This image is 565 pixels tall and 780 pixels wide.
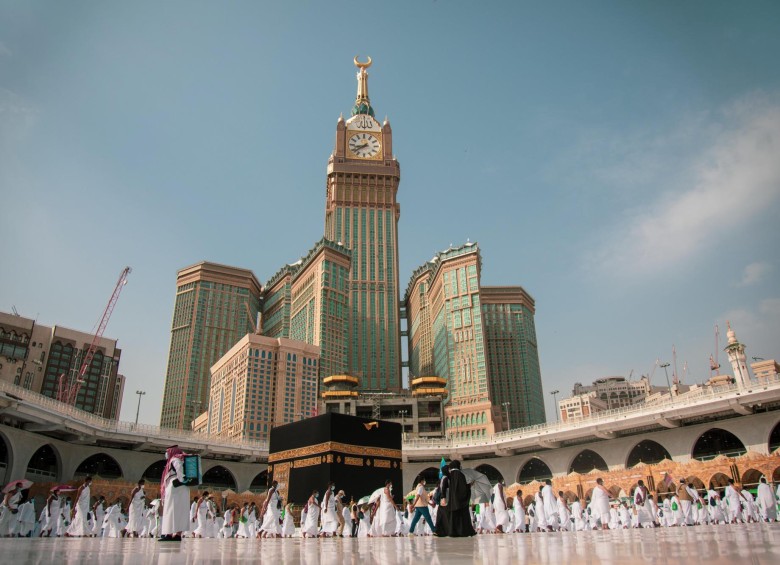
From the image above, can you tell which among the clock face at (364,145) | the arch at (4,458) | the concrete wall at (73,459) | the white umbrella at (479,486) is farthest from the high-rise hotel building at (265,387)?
the white umbrella at (479,486)

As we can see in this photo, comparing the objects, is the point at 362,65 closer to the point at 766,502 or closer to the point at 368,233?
the point at 368,233

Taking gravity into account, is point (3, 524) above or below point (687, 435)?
below

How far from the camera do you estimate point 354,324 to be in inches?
4065

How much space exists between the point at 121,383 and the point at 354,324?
5866cm

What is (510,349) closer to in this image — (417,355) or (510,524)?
(417,355)

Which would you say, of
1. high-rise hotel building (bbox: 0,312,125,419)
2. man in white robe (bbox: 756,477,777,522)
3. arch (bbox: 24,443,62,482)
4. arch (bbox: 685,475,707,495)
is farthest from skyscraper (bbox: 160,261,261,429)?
man in white robe (bbox: 756,477,777,522)

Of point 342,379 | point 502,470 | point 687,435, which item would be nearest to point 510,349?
point 342,379

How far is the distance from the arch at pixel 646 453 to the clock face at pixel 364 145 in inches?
A: 3303

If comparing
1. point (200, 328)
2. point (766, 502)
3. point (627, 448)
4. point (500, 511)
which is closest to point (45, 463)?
point (500, 511)

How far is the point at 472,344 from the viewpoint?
8825cm

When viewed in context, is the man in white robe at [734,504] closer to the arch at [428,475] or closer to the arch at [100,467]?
the arch at [428,475]

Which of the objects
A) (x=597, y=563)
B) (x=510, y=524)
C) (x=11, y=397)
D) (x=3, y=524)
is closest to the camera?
(x=597, y=563)

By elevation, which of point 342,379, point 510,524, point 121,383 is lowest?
point 510,524

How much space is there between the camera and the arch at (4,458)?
3391 centimetres
